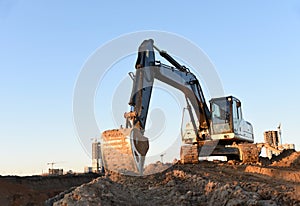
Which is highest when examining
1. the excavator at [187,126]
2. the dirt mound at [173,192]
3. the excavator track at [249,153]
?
the excavator at [187,126]

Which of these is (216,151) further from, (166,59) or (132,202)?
(132,202)

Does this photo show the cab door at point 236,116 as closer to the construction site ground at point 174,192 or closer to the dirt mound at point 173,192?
the construction site ground at point 174,192

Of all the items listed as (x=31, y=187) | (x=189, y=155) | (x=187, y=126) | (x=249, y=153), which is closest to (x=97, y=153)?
(x=31, y=187)

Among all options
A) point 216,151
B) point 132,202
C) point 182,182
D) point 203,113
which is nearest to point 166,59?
point 203,113

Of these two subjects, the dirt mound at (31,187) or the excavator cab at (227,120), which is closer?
the excavator cab at (227,120)

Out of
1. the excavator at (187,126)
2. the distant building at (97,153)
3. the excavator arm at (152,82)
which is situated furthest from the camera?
the distant building at (97,153)

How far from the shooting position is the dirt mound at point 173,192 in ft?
23.9

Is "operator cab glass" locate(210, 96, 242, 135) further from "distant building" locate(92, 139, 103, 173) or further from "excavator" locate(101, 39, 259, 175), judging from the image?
"distant building" locate(92, 139, 103, 173)

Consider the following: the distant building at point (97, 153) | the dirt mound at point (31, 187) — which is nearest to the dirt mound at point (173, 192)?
the distant building at point (97, 153)

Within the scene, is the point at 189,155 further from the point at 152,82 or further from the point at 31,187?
the point at 31,187

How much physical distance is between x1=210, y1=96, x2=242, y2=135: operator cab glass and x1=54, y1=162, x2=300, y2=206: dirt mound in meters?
6.44

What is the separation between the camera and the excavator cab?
626 inches

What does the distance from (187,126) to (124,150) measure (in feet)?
24.6

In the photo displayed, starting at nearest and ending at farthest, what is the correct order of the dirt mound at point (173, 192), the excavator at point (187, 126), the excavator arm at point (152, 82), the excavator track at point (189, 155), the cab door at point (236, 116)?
the dirt mound at point (173, 192)
the excavator at point (187, 126)
the excavator arm at point (152, 82)
the excavator track at point (189, 155)
the cab door at point (236, 116)
